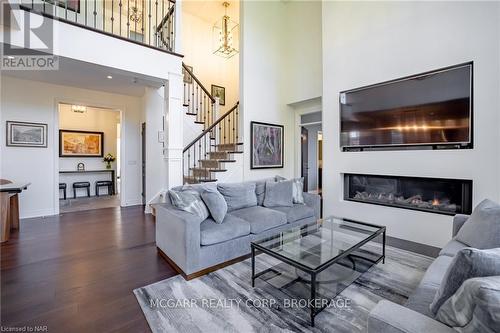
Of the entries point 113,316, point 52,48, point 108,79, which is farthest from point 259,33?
point 113,316

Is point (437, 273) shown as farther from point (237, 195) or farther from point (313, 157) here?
point (313, 157)

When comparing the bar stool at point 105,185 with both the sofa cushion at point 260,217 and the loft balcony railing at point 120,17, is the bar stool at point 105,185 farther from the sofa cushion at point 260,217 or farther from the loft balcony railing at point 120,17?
the sofa cushion at point 260,217

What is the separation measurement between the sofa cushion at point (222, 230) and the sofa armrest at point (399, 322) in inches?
66.5

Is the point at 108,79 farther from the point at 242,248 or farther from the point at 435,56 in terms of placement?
the point at 435,56

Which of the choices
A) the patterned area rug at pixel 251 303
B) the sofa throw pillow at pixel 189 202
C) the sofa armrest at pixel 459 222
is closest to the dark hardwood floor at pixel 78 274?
the patterned area rug at pixel 251 303

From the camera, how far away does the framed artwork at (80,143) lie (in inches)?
271

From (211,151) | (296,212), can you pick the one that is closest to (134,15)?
(211,151)

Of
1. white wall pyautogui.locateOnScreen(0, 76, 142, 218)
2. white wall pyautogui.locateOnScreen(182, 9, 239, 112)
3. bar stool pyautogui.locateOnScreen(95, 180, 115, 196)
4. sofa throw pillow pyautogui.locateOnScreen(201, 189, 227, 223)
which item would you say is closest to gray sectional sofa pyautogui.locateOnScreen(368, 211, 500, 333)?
sofa throw pillow pyautogui.locateOnScreen(201, 189, 227, 223)

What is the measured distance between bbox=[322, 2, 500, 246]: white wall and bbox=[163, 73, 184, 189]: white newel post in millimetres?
2642

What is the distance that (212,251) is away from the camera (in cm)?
249

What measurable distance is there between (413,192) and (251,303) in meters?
2.96

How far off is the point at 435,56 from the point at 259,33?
11.1ft

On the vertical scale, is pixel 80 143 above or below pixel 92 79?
below

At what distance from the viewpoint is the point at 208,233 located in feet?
8.05
